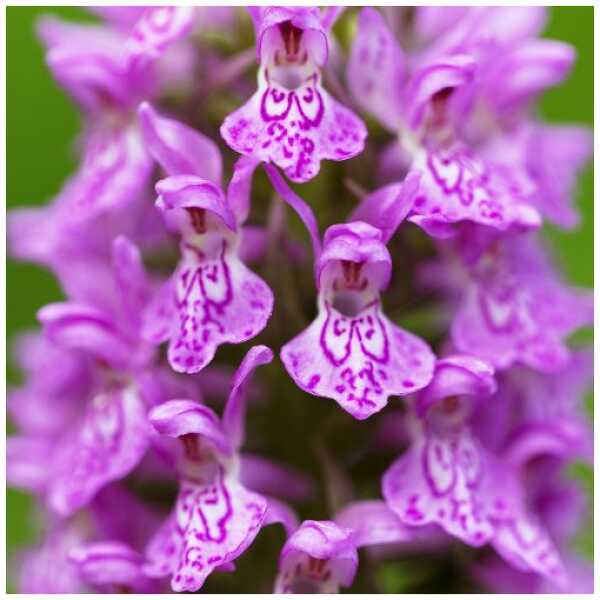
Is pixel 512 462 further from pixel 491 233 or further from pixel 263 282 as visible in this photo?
pixel 263 282

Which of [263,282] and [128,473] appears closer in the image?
[263,282]

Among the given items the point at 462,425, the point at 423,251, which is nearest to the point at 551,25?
the point at 423,251

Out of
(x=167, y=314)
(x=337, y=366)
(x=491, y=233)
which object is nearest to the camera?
(x=337, y=366)

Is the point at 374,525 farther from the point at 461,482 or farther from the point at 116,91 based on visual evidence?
the point at 116,91

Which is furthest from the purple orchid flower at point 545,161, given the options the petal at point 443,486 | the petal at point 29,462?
the petal at point 29,462

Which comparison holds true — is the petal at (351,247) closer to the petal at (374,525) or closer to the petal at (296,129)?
the petal at (296,129)

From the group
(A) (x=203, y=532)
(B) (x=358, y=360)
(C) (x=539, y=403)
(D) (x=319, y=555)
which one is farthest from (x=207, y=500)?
(C) (x=539, y=403)

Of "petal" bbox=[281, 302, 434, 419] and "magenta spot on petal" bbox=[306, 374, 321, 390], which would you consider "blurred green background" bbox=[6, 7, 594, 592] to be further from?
"magenta spot on petal" bbox=[306, 374, 321, 390]
